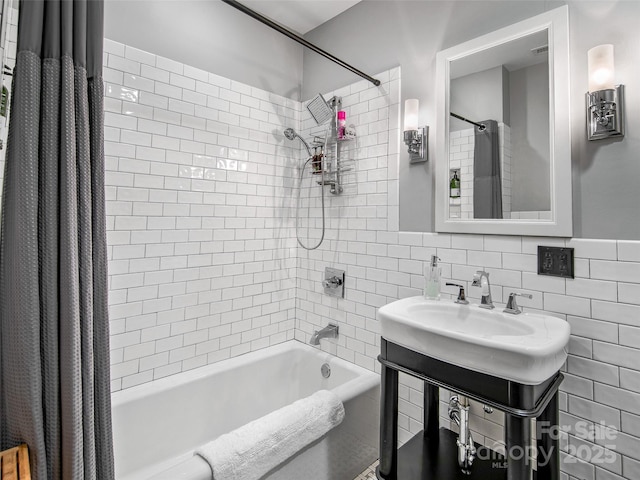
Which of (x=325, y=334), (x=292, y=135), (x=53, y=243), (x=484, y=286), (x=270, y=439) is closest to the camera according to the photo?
(x=53, y=243)

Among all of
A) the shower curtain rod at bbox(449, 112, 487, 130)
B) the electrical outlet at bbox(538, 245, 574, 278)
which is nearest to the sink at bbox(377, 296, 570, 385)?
the electrical outlet at bbox(538, 245, 574, 278)

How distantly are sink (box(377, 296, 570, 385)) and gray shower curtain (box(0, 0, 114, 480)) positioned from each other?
102cm

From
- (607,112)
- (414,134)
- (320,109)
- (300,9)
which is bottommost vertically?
(607,112)

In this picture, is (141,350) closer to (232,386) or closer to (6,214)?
(232,386)

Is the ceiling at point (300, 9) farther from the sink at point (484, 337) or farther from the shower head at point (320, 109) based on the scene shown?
the sink at point (484, 337)

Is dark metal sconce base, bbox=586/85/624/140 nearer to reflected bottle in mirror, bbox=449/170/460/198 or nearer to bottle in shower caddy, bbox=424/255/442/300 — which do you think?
reflected bottle in mirror, bbox=449/170/460/198

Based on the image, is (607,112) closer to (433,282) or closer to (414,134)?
(414,134)

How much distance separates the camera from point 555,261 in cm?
133

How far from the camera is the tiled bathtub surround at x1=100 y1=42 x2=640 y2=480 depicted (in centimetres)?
124

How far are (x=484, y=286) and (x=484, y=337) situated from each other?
1.44ft

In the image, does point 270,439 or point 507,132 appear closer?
point 270,439

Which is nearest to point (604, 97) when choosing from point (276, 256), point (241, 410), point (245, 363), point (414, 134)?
point (414, 134)

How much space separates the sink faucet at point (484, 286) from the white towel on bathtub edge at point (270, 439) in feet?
2.74

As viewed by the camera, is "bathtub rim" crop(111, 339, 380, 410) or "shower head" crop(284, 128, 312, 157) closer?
"bathtub rim" crop(111, 339, 380, 410)
